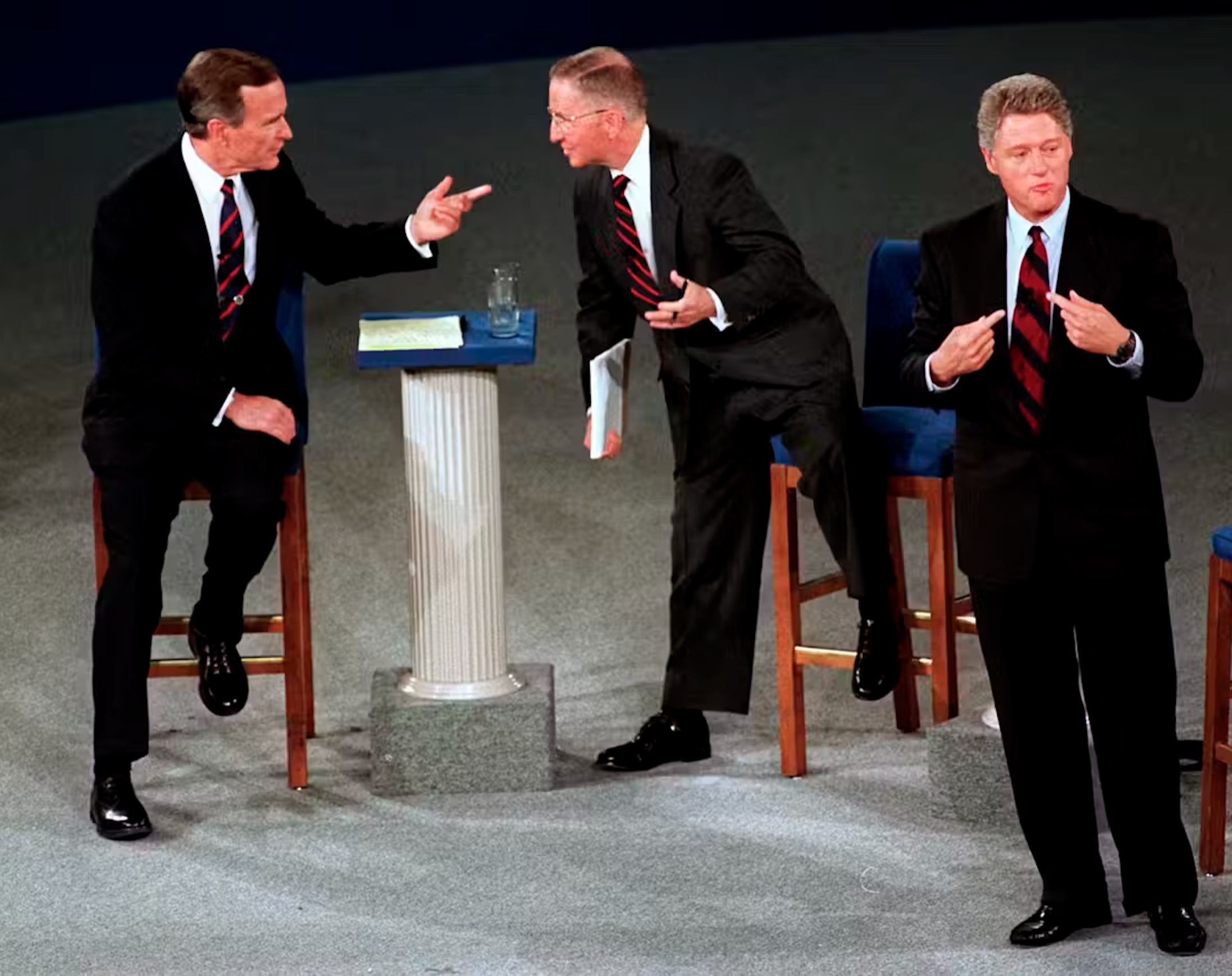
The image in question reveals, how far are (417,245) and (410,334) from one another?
9.9 inches

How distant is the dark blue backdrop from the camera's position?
40.0 ft

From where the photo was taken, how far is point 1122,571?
3.70m

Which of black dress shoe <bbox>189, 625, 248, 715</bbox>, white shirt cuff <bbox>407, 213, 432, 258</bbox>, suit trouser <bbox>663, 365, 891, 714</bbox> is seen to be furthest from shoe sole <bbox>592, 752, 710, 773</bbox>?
white shirt cuff <bbox>407, 213, 432, 258</bbox>

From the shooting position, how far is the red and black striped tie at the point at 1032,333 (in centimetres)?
367

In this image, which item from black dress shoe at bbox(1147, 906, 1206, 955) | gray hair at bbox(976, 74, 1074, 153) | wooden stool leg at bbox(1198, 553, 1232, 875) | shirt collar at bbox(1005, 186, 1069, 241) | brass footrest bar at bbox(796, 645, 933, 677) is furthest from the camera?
brass footrest bar at bbox(796, 645, 933, 677)

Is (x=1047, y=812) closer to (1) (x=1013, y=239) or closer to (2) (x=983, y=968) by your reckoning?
(2) (x=983, y=968)

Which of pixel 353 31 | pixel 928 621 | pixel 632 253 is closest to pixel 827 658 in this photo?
pixel 928 621

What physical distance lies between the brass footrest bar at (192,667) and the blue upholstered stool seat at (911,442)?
1.13 m

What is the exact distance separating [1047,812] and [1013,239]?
3.13ft

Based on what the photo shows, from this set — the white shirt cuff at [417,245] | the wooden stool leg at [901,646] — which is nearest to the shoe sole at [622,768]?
the wooden stool leg at [901,646]

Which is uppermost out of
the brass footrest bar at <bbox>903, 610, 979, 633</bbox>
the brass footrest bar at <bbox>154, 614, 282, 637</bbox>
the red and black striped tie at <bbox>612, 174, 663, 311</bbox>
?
the red and black striped tie at <bbox>612, 174, 663, 311</bbox>

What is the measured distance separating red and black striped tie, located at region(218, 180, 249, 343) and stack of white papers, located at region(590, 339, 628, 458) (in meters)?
0.75

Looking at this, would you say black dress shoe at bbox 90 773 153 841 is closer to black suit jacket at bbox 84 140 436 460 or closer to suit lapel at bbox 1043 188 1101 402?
black suit jacket at bbox 84 140 436 460

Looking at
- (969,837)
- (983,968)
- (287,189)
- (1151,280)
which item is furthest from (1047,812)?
(287,189)
